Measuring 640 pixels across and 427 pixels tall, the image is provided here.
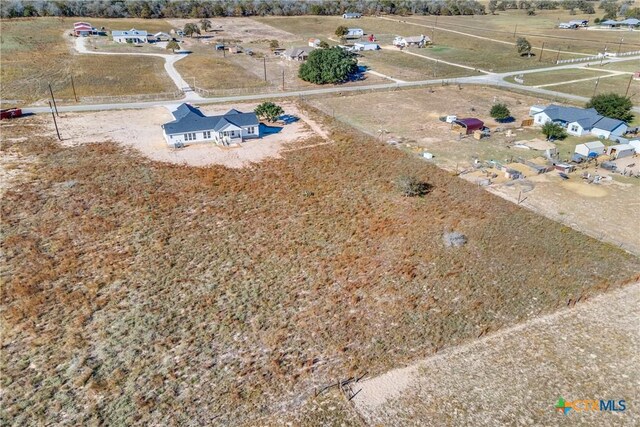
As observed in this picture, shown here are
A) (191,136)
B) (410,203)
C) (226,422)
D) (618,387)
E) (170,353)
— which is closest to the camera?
(226,422)

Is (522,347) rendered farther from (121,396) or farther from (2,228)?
(2,228)

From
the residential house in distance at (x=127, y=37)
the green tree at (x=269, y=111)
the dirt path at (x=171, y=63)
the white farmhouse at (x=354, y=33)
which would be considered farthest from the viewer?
the white farmhouse at (x=354, y=33)

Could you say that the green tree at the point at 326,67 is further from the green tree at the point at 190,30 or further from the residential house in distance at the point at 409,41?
the green tree at the point at 190,30

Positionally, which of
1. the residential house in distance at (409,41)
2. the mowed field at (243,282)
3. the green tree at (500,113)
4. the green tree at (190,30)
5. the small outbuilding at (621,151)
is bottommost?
the mowed field at (243,282)

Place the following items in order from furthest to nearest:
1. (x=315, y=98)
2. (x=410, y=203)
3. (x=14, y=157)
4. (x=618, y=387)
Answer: (x=315, y=98)
(x=14, y=157)
(x=410, y=203)
(x=618, y=387)

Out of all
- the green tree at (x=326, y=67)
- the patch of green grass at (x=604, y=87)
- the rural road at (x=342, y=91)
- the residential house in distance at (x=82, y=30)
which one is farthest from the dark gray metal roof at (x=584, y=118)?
the residential house in distance at (x=82, y=30)

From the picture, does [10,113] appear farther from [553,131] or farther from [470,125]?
[553,131]

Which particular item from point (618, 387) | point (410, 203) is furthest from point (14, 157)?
point (618, 387)
